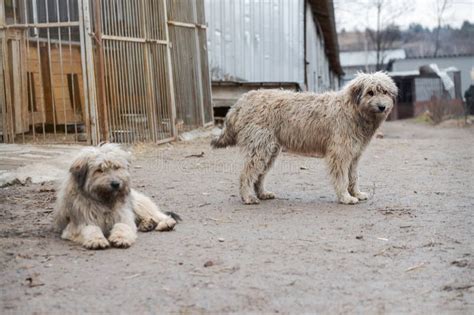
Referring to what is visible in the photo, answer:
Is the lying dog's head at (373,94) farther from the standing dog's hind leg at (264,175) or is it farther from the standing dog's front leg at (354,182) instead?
the standing dog's hind leg at (264,175)

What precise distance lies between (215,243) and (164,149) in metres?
7.91

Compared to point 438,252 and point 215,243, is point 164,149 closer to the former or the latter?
point 215,243

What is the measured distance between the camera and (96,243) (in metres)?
6.19

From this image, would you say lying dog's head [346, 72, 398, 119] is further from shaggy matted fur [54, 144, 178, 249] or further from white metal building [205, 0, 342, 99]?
white metal building [205, 0, 342, 99]

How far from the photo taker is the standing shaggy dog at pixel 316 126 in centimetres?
856

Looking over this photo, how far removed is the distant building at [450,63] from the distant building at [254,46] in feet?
104

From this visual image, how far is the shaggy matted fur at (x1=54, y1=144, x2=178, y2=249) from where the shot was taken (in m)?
6.34

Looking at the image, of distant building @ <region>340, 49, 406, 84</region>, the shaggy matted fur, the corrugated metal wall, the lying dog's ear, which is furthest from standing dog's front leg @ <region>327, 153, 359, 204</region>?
distant building @ <region>340, 49, 406, 84</region>

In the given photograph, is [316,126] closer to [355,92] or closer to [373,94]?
[355,92]

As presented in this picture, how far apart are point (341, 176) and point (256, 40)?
495 inches

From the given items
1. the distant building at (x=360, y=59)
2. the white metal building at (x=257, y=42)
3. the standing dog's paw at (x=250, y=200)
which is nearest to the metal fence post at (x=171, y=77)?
the white metal building at (x=257, y=42)

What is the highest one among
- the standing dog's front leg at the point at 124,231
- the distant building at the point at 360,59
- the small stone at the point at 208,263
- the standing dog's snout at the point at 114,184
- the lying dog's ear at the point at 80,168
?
the distant building at the point at 360,59

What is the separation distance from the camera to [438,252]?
6.13 metres

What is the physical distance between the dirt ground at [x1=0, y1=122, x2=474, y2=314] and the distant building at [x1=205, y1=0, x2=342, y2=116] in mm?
9636
